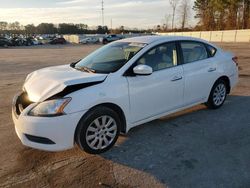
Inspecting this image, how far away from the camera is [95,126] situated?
405cm

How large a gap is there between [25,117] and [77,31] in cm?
11356

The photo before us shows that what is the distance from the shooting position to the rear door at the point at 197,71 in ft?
17.4

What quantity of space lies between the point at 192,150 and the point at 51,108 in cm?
209

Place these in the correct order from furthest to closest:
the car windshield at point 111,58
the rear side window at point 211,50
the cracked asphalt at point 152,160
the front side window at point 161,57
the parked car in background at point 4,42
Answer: the parked car in background at point 4,42, the rear side window at point 211,50, the front side window at point 161,57, the car windshield at point 111,58, the cracked asphalt at point 152,160

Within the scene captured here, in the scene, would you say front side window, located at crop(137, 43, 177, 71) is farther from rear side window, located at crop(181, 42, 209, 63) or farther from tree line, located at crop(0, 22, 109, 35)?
tree line, located at crop(0, 22, 109, 35)

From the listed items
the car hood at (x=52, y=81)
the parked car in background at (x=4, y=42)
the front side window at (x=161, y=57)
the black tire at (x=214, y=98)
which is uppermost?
the front side window at (x=161, y=57)

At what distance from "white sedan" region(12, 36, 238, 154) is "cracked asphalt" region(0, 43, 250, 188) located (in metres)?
0.27

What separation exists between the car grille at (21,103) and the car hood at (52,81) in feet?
0.25

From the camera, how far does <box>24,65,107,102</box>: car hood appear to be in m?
3.90

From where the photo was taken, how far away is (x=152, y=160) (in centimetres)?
389

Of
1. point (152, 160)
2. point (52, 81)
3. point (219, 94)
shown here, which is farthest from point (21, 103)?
point (219, 94)

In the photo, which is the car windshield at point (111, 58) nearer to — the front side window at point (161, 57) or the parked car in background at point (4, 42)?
the front side window at point (161, 57)

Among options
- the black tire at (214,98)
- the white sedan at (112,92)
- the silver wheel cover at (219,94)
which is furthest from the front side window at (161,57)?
the silver wheel cover at (219,94)

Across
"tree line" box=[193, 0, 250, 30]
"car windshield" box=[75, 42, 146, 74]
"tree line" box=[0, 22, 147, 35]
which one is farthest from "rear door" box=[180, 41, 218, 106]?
"tree line" box=[0, 22, 147, 35]
